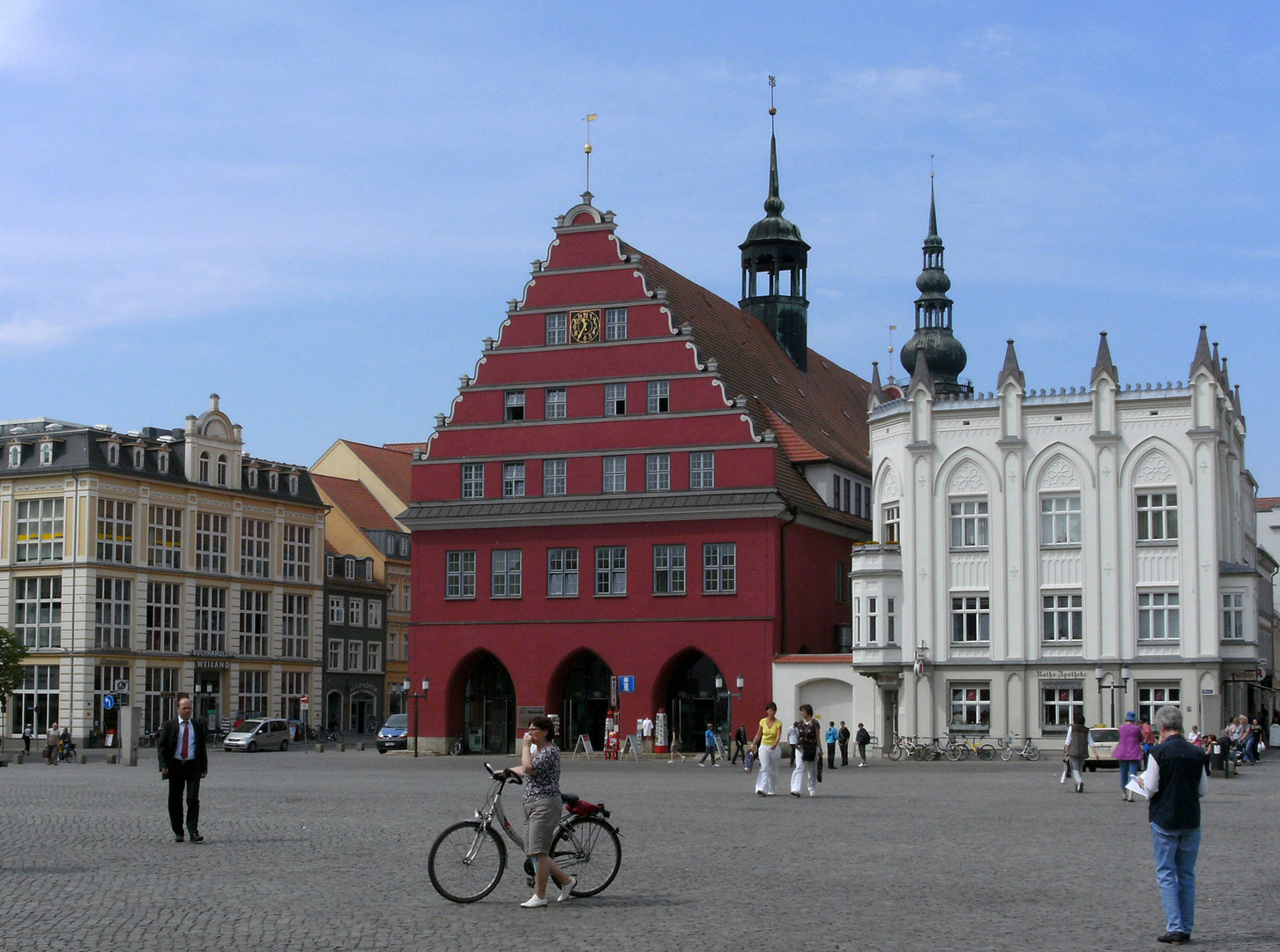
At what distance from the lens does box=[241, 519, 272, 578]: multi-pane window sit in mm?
88625

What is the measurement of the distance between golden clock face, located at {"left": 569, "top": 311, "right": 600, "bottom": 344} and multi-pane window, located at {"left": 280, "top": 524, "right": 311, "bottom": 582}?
32709 millimetres

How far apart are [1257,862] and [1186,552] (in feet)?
123

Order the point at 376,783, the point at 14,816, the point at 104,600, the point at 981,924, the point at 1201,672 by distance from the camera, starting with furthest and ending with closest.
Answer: the point at 104,600
the point at 1201,672
the point at 376,783
the point at 14,816
the point at 981,924

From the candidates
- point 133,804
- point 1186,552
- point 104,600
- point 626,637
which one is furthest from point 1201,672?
point 104,600

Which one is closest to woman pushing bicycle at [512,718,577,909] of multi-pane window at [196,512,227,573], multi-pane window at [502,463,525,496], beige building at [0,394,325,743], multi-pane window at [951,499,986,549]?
multi-pane window at [951,499,986,549]

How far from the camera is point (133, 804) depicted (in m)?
29.4

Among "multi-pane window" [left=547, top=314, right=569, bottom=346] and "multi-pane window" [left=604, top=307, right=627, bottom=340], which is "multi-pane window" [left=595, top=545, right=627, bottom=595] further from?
"multi-pane window" [left=547, top=314, right=569, bottom=346]

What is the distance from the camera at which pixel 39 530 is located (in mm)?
79562

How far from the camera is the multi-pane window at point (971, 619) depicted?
190 feet

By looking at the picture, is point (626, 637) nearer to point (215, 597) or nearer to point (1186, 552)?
point (1186, 552)

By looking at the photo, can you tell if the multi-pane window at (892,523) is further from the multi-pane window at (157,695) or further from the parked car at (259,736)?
the multi-pane window at (157,695)

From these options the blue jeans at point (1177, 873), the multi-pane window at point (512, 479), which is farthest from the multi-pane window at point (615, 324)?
the blue jeans at point (1177, 873)

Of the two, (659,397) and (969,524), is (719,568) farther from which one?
(969,524)

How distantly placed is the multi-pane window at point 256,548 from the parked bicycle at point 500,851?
74.9m
